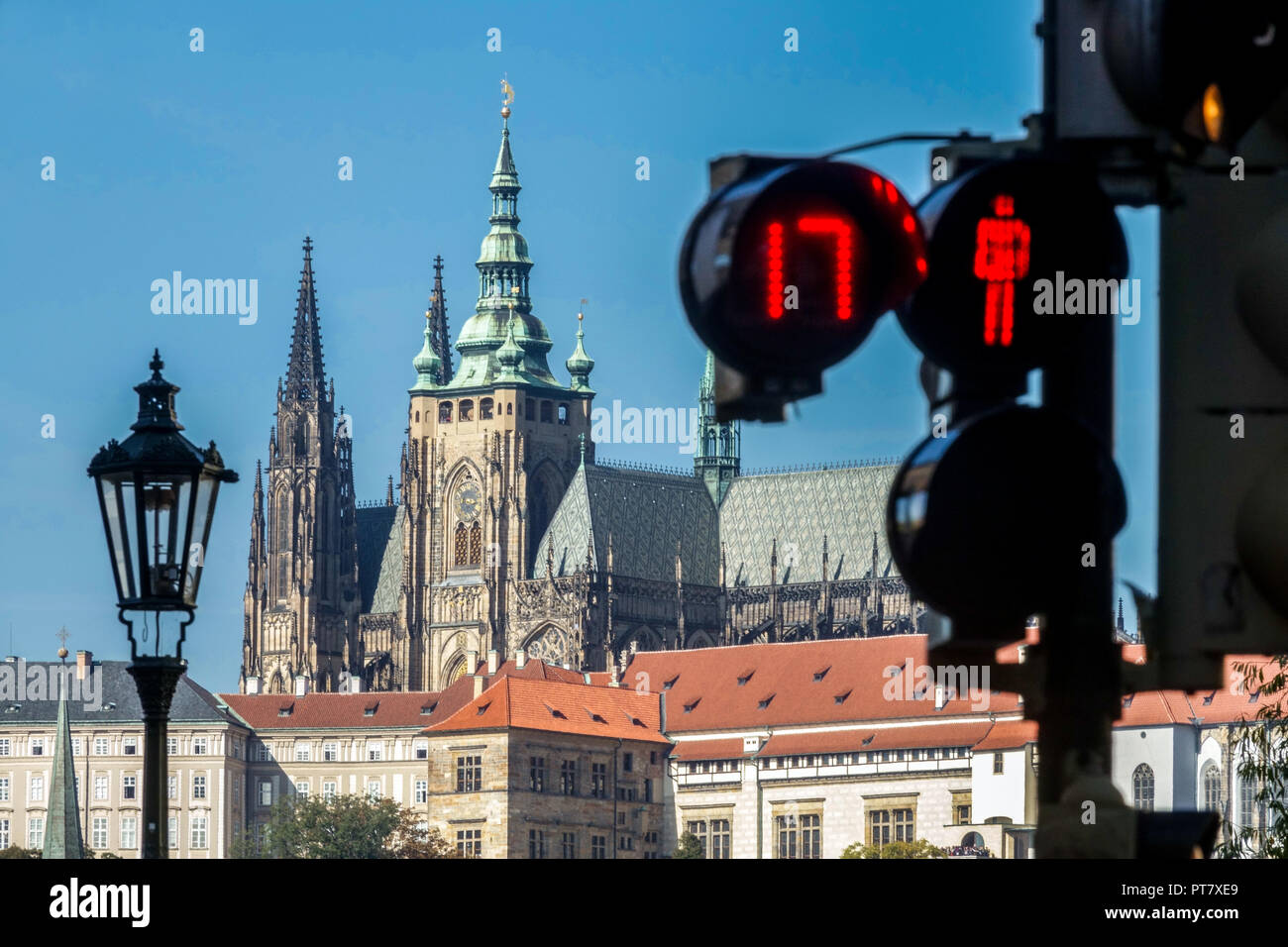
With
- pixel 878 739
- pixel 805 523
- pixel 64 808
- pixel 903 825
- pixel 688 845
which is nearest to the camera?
pixel 64 808

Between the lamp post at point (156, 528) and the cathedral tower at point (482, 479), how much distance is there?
6518 inches

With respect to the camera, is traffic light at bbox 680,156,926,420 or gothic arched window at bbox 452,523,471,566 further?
gothic arched window at bbox 452,523,471,566

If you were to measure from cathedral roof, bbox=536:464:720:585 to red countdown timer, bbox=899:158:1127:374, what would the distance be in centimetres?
17052

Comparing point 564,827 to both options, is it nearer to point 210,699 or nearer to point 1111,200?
point 210,699

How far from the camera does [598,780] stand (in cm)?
16688

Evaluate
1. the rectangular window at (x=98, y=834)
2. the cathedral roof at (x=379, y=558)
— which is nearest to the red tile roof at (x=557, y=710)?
the cathedral roof at (x=379, y=558)

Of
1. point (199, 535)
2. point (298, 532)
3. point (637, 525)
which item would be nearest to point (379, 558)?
point (298, 532)

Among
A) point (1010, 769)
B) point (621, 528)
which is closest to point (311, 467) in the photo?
point (621, 528)

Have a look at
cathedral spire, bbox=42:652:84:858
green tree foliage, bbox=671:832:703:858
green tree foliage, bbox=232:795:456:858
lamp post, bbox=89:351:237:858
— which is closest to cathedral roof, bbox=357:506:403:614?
green tree foliage, bbox=232:795:456:858

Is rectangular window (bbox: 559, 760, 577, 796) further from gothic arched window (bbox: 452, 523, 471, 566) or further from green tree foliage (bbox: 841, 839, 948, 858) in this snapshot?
gothic arched window (bbox: 452, 523, 471, 566)

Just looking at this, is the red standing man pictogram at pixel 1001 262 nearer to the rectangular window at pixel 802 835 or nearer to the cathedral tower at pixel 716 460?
the rectangular window at pixel 802 835

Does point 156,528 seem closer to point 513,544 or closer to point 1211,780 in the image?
point 1211,780

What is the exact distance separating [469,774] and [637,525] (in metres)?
24.6

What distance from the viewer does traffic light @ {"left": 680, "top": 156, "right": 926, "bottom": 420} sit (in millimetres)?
4531
